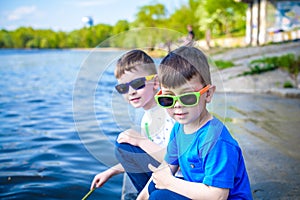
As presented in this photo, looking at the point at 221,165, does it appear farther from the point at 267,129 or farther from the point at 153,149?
the point at 267,129

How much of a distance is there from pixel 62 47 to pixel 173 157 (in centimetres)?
8587

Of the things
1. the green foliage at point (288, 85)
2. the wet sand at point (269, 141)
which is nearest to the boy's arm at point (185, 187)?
the wet sand at point (269, 141)

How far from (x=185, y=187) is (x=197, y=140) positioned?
0.22 meters

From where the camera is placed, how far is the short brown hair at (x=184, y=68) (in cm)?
169

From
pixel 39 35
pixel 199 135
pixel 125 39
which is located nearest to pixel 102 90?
pixel 125 39

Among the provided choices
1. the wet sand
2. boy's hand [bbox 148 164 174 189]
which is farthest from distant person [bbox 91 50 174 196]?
the wet sand

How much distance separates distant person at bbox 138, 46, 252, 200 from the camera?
161 centimetres

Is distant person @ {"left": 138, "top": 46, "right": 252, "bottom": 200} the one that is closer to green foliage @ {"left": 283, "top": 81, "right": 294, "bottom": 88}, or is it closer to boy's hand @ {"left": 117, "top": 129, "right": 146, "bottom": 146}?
boy's hand @ {"left": 117, "top": 129, "right": 146, "bottom": 146}

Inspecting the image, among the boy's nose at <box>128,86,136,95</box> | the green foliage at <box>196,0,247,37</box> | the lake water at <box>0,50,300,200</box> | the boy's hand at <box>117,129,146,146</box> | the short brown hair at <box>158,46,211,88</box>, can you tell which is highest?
the green foliage at <box>196,0,247,37</box>

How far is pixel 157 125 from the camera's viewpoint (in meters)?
2.31

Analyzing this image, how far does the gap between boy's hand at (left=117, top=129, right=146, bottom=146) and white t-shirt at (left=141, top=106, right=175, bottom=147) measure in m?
0.06

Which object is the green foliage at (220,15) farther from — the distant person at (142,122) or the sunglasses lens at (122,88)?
the sunglasses lens at (122,88)

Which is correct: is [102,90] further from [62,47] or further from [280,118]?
[62,47]

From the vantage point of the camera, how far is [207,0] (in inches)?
1346
